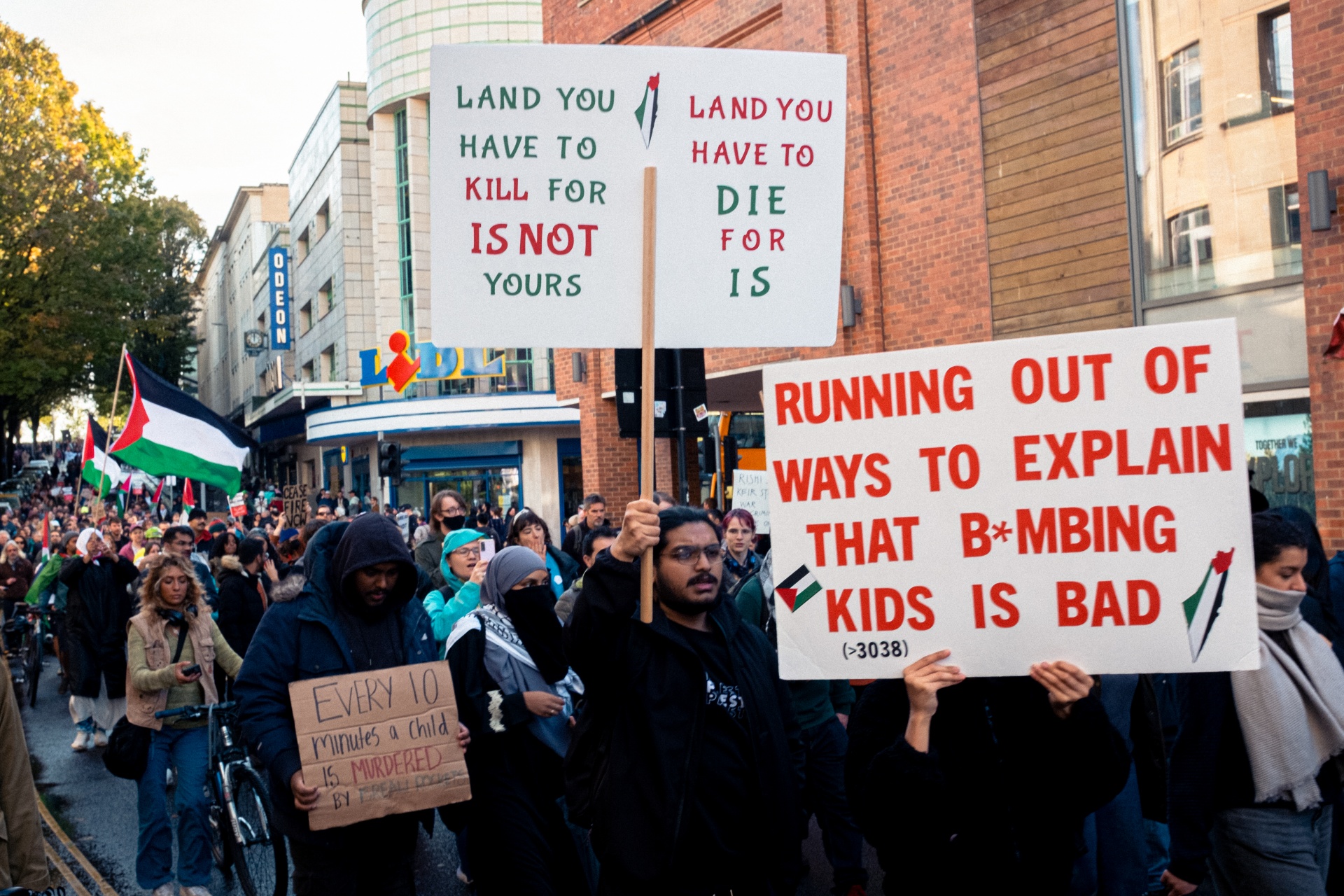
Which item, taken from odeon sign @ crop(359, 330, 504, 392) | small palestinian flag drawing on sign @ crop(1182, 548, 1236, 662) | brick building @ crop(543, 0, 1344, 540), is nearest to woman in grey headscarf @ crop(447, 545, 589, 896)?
small palestinian flag drawing on sign @ crop(1182, 548, 1236, 662)

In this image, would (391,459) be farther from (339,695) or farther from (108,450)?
(339,695)

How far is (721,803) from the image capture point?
12.2 feet

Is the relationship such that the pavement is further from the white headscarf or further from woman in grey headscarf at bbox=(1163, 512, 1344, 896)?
woman in grey headscarf at bbox=(1163, 512, 1344, 896)

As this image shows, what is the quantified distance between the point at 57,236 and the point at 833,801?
36835mm

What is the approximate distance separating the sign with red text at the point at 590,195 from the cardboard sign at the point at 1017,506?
1100 mm

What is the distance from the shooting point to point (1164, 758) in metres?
5.50

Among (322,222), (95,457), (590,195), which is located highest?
(322,222)

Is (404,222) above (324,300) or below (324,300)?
above

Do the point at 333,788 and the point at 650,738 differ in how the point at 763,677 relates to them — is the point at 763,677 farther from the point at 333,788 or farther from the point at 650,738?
the point at 333,788

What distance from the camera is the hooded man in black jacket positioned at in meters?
3.67

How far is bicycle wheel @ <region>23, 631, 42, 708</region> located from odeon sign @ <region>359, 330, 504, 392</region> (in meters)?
23.5

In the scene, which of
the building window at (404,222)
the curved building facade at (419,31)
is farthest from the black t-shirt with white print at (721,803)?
the building window at (404,222)

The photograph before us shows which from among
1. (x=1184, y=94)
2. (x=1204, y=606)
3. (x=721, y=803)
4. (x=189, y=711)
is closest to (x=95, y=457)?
(x=189, y=711)

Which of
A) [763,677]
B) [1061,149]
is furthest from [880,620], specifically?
[1061,149]
